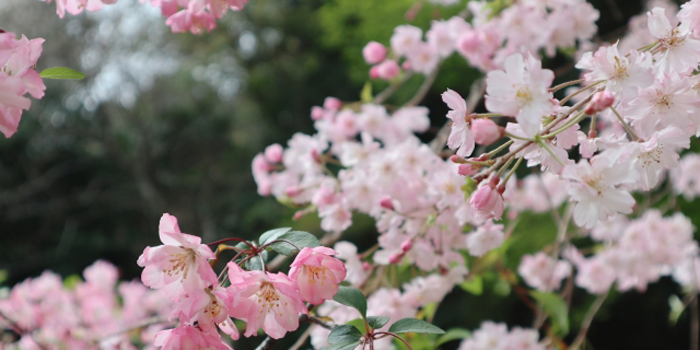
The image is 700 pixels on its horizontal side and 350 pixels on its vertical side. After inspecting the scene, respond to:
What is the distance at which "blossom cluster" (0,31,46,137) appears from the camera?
1.40 feet

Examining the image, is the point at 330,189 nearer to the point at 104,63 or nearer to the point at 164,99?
the point at 104,63

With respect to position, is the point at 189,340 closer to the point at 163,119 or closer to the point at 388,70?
the point at 388,70

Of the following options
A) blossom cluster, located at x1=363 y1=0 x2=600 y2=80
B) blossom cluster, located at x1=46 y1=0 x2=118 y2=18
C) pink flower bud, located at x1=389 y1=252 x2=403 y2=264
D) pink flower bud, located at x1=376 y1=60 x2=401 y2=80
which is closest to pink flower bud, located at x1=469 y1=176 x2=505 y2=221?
pink flower bud, located at x1=389 y1=252 x2=403 y2=264

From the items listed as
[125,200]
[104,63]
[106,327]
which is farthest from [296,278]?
[125,200]

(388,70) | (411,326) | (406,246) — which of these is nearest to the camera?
(411,326)

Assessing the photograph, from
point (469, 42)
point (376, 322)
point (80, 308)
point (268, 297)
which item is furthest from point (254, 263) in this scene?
point (80, 308)

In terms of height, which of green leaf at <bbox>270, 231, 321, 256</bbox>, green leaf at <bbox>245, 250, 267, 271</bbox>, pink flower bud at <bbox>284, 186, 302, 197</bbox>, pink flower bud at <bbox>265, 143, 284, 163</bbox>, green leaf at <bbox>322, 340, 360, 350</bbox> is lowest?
pink flower bud at <bbox>265, 143, 284, 163</bbox>

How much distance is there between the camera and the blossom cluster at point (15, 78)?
427 millimetres

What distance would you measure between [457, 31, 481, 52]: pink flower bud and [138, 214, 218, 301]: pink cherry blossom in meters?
1.06

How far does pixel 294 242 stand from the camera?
47 centimetres

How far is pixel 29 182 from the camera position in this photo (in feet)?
16.7

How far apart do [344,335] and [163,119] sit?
594 centimetres

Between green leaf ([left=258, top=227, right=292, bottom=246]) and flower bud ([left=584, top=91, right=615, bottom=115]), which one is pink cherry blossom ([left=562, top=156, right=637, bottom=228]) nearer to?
flower bud ([left=584, top=91, right=615, bottom=115])

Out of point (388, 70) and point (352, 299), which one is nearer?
point (352, 299)
